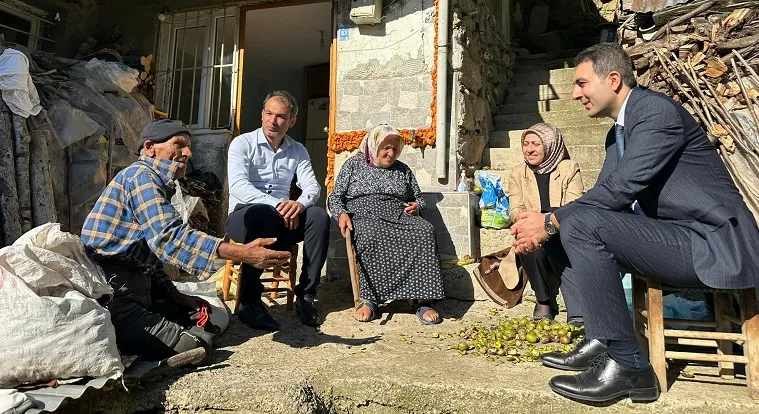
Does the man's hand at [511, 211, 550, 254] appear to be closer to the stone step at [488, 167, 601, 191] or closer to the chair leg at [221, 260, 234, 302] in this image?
the chair leg at [221, 260, 234, 302]

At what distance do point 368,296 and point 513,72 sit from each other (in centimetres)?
552

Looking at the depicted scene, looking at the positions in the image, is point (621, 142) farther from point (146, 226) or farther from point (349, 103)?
point (349, 103)

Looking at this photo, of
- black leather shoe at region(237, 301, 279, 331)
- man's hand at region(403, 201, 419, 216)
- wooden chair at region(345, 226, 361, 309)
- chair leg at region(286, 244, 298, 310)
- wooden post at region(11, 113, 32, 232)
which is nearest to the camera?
black leather shoe at region(237, 301, 279, 331)

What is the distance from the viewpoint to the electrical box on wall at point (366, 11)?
5.48m

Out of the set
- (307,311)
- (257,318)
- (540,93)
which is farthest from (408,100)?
(257,318)

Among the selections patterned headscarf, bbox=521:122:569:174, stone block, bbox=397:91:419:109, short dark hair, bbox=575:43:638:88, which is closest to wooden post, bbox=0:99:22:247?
stone block, bbox=397:91:419:109

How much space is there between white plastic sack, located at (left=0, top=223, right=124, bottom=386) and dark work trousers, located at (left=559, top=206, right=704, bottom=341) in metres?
1.97

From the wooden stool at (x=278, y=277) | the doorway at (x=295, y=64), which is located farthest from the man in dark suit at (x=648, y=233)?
the doorway at (x=295, y=64)

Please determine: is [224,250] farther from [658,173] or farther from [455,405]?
[658,173]

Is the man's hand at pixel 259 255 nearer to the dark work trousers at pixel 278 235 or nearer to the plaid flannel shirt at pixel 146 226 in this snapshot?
the plaid flannel shirt at pixel 146 226

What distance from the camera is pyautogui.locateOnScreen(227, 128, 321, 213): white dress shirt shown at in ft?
12.6

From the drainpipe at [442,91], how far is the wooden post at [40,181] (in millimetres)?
3501

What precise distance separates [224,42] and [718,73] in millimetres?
5587

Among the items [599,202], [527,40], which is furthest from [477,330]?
[527,40]
